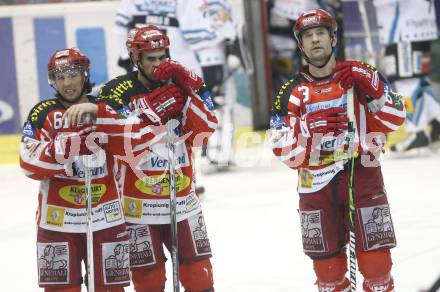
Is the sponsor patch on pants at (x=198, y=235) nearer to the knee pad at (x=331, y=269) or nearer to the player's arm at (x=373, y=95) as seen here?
the knee pad at (x=331, y=269)

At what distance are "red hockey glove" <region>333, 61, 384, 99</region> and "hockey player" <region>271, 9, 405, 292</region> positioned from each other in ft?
0.10

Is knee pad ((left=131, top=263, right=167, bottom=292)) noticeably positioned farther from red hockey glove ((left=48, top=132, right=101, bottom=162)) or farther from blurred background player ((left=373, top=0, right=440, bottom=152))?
blurred background player ((left=373, top=0, right=440, bottom=152))

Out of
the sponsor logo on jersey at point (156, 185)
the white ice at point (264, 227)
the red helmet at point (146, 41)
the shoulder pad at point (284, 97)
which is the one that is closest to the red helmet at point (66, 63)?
the red helmet at point (146, 41)

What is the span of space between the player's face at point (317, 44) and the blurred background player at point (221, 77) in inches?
140

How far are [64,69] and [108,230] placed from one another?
2.02 ft

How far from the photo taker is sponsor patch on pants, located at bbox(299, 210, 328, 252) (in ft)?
12.3

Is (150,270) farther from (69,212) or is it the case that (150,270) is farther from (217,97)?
(217,97)

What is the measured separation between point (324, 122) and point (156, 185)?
2.33ft

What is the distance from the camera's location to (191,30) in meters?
7.13

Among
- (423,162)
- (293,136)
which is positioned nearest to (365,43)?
(423,162)

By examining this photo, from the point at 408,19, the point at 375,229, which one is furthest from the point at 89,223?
the point at 408,19

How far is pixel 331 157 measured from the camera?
3768 millimetres

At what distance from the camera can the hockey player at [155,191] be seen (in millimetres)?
3867

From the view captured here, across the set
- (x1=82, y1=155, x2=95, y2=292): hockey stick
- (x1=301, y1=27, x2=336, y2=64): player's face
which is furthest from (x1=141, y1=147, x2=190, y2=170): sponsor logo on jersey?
(x1=301, y1=27, x2=336, y2=64): player's face
